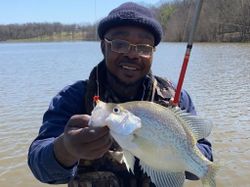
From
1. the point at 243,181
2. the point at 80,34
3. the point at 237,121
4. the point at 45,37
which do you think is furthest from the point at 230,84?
the point at 45,37

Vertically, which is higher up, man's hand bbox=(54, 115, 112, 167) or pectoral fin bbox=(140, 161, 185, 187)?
man's hand bbox=(54, 115, 112, 167)

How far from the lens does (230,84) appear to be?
819 inches

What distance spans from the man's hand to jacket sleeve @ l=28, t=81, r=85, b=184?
40cm

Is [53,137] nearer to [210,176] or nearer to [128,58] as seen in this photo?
[128,58]

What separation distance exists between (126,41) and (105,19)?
292 mm

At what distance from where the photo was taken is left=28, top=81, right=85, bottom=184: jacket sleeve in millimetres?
2924

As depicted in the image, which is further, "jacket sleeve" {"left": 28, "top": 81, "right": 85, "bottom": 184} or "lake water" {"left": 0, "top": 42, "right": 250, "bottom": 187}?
"lake water" {"left": 0, "top": 42, "right": 250, "bottom": 187}

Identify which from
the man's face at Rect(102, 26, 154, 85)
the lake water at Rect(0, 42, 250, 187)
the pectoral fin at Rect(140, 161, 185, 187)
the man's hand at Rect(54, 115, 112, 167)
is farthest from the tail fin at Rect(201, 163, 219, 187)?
the lake water at Rect(0, 42, 250, 187)

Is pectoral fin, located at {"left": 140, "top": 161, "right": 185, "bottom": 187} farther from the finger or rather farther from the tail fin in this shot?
the finger

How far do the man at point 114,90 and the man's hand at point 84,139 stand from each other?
656 mm

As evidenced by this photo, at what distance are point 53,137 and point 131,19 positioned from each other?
1103mm

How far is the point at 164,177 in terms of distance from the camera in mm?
2666

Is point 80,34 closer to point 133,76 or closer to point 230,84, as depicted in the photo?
point 230,84

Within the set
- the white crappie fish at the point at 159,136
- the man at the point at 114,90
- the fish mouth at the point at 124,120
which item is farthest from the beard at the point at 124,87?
the fish mouth at the point at 124,120
